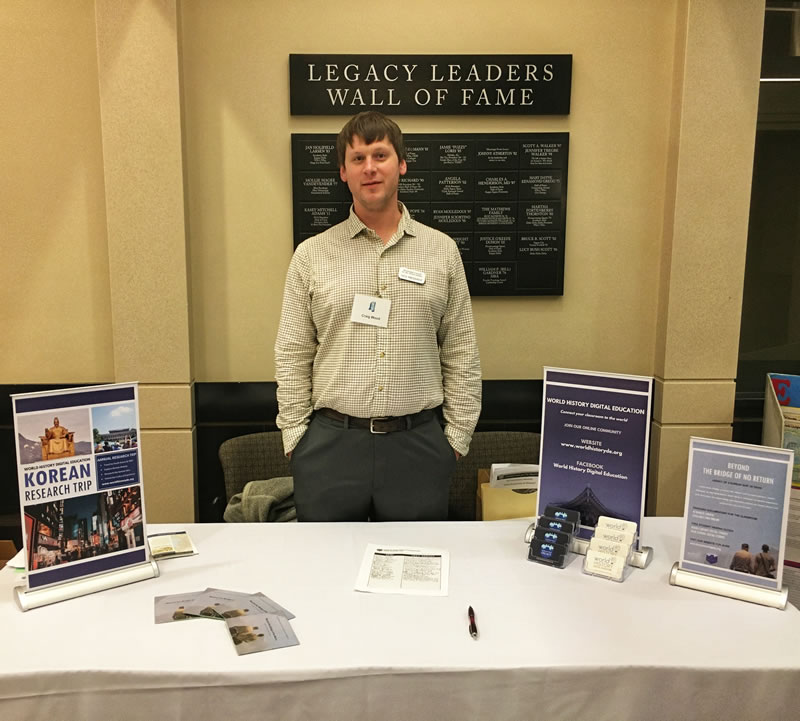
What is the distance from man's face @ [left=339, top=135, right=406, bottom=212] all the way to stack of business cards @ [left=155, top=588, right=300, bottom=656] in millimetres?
1277

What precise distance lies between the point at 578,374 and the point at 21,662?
1.41m

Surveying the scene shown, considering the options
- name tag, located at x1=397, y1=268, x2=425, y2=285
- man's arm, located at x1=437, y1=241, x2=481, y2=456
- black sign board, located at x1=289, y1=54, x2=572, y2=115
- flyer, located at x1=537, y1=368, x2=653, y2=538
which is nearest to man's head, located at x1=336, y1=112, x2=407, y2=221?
name tag, located at x1=397, y1=268, x2=425, y2=285

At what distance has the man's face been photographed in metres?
2.12

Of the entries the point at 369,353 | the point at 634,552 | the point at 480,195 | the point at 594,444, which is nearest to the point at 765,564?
the point at 634,552

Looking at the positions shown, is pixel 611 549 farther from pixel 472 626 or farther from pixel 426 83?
pixel 426 83

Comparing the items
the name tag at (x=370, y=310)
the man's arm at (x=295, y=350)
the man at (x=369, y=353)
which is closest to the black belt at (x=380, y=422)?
the man at (x=369, y=353)

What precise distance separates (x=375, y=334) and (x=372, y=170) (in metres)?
0.53

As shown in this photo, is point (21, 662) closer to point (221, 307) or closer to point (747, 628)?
point (747, 628)

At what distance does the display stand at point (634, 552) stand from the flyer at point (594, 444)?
0.03 meters

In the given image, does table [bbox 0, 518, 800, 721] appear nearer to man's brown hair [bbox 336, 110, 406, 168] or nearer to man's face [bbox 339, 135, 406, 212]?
man's face [bbox 339, 135, 406, 212]

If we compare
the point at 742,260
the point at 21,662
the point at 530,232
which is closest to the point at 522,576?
the point at 21,662

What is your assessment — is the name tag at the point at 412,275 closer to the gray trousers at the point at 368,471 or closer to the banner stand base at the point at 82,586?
the gray trousers at the point at 368,471

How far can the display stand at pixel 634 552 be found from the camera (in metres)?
1.66

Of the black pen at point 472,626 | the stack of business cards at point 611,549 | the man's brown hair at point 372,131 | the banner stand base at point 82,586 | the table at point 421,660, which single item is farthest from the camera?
the man's brown hair at point 372,131
